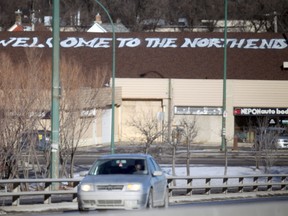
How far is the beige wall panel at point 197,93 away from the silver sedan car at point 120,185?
39.7 m

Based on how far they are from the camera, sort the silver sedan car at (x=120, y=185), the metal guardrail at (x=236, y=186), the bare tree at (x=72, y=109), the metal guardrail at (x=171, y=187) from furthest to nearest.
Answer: the bare tree at (x=72, y=109) → the metal guardrail at (x=236, y=186) → the metal guardrail at (x=171, y=187) → the silver sedan car at (x=120, y=185)

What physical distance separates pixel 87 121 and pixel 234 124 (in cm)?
2896

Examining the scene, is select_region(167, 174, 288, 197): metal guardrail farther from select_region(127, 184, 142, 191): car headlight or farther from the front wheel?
select_region(127, 184, 142, 191): car headlight

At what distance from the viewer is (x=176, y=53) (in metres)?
60.1

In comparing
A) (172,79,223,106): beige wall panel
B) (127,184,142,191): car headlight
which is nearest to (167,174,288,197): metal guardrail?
(127,184,142,191): car headlight

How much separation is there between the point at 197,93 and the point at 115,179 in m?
41.6

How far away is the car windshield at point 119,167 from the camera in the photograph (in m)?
18.1

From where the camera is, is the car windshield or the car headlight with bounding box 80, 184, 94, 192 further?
the car windshield

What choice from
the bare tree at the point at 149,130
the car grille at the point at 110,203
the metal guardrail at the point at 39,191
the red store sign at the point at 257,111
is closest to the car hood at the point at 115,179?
the car grille at the point at 110,203

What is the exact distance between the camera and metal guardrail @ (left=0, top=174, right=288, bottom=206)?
68.9ft

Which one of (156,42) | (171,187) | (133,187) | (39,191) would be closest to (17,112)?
(39,191)

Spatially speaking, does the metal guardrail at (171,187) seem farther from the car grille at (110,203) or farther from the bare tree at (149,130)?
the car grille at (110,203)

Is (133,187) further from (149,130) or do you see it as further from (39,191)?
(149,130)

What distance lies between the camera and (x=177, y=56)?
197ft
